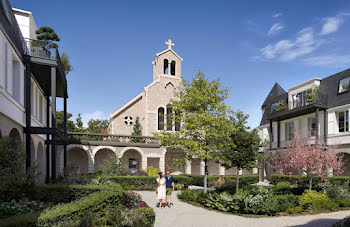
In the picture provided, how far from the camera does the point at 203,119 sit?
1587 centimetres

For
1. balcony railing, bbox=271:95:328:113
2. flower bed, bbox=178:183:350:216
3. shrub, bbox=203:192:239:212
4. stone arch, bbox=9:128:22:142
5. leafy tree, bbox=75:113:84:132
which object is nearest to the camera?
flower bed, bbox=178:183:350:216

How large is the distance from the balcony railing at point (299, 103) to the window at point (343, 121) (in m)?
1.54

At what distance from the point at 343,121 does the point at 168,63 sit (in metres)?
18.5

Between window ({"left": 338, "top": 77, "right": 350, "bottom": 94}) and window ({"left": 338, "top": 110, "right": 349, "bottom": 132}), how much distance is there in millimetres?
1866


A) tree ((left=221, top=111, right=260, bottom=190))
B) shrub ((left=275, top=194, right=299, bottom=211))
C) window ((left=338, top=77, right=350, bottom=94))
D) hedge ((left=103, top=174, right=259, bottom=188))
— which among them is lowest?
hedge ((left=103, top=174, right=259, bottom=188))

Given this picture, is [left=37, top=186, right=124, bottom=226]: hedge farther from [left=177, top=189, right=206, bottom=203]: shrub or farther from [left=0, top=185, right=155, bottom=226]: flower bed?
[left=177, top=189, right=206, bottom=203]: shrub

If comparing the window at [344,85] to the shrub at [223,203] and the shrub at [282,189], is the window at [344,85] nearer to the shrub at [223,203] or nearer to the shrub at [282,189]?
the shrub at [282,189]

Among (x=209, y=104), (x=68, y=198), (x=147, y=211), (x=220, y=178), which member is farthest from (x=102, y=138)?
(x=147, y=211)

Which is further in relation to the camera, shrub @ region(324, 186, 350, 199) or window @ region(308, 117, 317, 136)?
window @ region(308, 117, 317, 136)

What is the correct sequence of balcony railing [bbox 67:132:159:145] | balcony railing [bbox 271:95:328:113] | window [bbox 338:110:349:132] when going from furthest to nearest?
balcony railing [bbox 67:132:159:145]
balcony railing [bbox 271:95:328:113]
window [bbox 338:110:349:132]

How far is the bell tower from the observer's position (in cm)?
3036

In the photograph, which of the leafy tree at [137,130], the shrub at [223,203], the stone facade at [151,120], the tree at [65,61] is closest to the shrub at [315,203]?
the shrub at [223,203]

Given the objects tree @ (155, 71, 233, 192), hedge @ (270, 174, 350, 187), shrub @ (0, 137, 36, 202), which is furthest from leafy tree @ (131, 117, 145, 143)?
shrub @ (0, 137, 36, 202)

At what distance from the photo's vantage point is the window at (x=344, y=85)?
2176 centimetres
